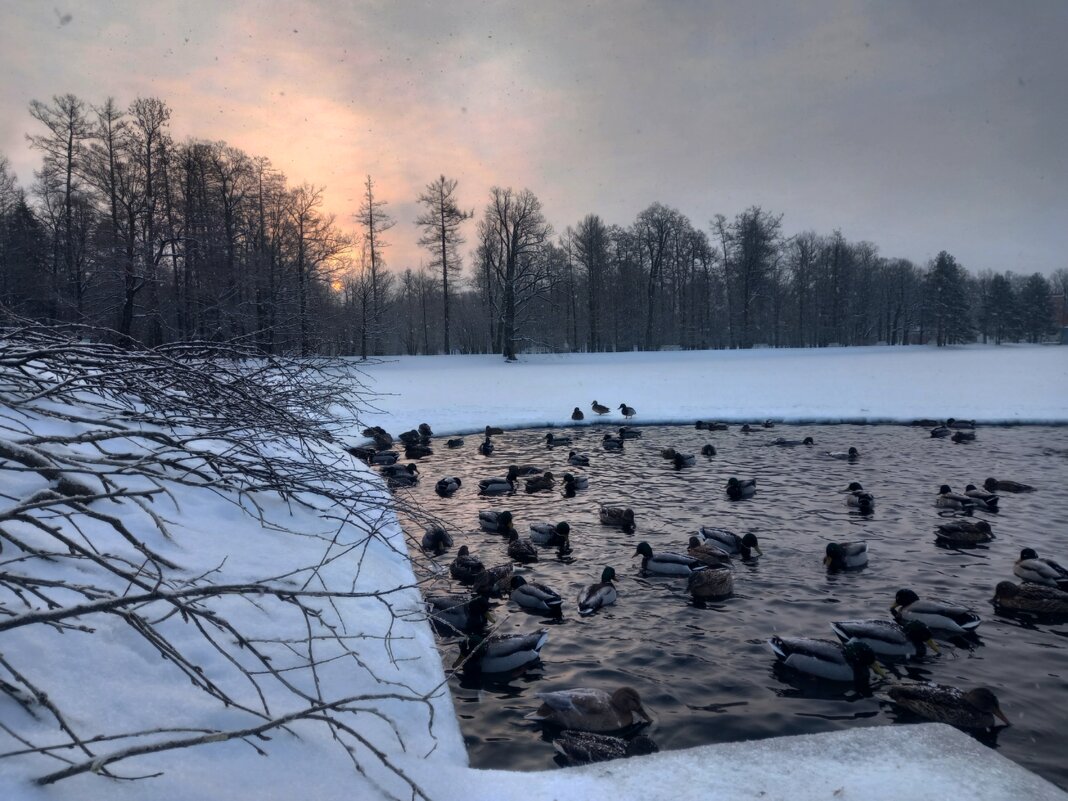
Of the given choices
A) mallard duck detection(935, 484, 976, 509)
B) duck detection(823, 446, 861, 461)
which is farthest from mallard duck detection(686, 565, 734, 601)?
duck detection(823, 446, 861, 461)

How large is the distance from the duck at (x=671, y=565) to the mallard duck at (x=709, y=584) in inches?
15.1

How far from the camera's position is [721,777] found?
337cm

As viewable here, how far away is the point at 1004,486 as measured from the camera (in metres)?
10.9

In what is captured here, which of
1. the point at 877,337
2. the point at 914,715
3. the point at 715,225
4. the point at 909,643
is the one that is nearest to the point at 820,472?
the point at 909,643

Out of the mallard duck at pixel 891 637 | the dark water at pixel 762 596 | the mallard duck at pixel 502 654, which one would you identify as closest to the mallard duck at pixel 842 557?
the dark water at pixel 762 596

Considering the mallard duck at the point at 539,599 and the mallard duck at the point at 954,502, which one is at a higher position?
the mallard duck at the point at 954,502

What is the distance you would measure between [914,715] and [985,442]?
1452cm

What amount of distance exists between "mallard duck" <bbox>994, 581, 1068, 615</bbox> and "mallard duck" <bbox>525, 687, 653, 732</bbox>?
445 centimetres

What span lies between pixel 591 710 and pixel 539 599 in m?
2.08

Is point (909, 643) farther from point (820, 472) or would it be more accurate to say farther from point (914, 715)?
point (820, 472)

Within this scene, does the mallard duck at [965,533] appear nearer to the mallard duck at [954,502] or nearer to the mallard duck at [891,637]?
the mallard duck at [954,502]

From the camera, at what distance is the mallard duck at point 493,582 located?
269 inches

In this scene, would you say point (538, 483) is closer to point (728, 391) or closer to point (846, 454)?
point (846, 454)

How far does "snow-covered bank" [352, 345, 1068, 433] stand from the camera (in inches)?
789
